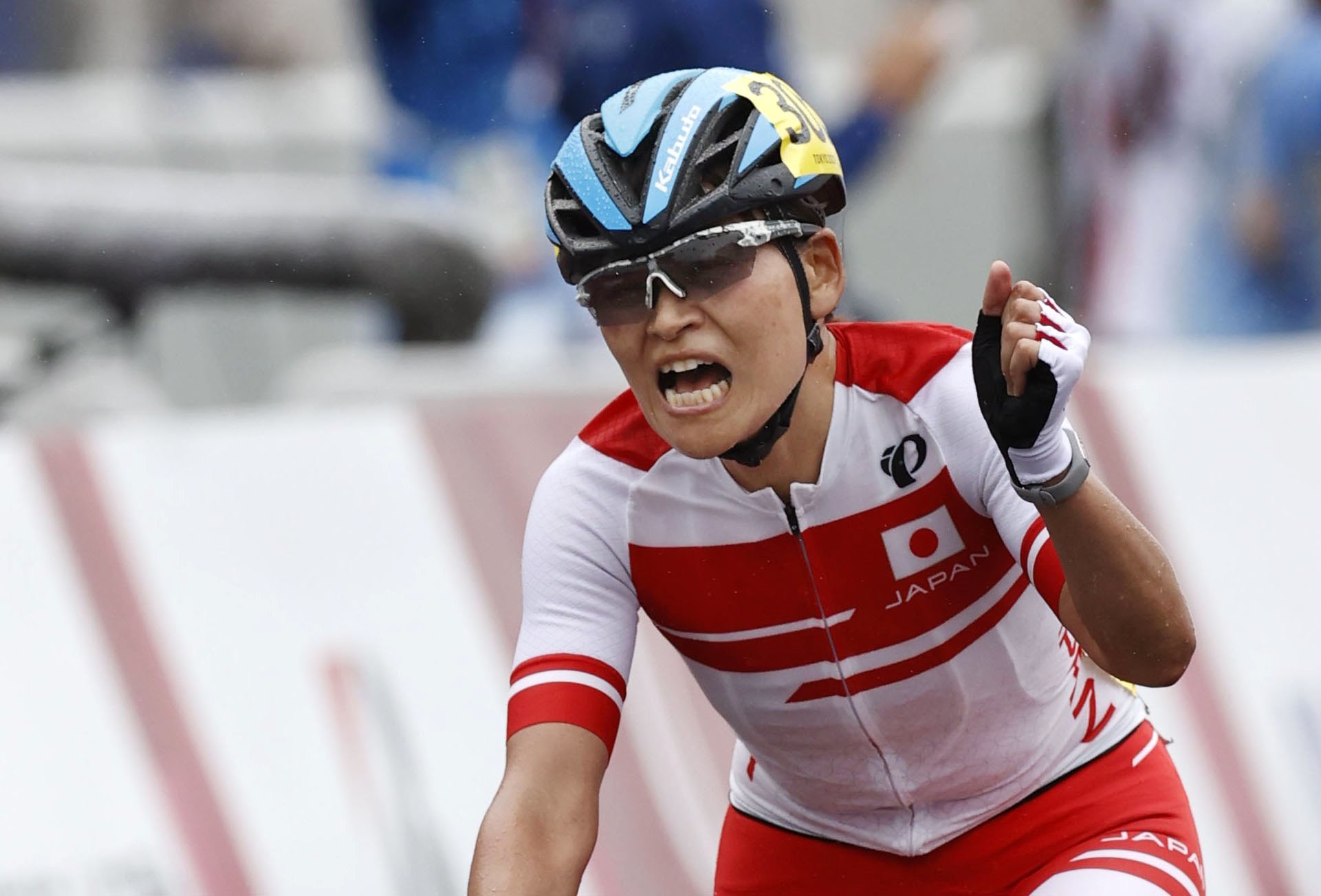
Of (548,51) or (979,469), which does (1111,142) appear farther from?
(979,469)

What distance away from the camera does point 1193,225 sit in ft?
24.8

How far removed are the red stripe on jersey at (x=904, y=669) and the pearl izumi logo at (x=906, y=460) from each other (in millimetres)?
266

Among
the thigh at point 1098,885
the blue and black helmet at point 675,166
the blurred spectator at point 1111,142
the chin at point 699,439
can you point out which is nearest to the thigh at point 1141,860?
the thigh at point 1098,885

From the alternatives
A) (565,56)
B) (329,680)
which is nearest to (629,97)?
(329,680)

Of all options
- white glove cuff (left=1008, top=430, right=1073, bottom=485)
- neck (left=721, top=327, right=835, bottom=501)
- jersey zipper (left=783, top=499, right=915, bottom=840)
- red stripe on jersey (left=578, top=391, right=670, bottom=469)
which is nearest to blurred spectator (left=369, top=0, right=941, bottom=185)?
red stripe on jersey (left=578, top=391, right=670, bottom=469)

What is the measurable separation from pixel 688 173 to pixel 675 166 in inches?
0.8

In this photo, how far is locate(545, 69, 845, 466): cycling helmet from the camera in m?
2.89

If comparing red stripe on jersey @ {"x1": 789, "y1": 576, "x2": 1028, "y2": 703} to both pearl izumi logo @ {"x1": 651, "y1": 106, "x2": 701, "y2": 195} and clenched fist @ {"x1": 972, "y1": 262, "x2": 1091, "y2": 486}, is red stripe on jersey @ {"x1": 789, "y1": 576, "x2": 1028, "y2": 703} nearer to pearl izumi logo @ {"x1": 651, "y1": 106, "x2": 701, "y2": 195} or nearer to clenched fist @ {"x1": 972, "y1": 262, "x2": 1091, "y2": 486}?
clenched fist @ {"x1": 972, "y1": 262, "x2": 1091, "y2": 486}

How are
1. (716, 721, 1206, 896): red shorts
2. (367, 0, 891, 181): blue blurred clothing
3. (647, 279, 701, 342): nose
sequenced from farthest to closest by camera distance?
(367, 0, 891, 181): blue blurred clothing < (716, 721, 1206, 896): red shorts < (647, 279, 701, 342): nose

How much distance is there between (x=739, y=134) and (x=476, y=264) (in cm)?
370

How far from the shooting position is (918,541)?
3113 millimetres

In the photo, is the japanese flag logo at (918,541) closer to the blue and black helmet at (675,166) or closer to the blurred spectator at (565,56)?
the blue and black helmet at (675,166)

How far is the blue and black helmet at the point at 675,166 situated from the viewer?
289cm

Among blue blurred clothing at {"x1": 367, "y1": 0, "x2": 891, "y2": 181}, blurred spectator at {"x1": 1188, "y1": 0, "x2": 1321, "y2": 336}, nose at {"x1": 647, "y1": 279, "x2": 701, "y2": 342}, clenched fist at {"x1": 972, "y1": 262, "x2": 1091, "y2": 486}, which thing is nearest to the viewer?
clenched fist at {"x1": 972, "y1": 262, "x2": 1091, "y2": 486}
